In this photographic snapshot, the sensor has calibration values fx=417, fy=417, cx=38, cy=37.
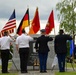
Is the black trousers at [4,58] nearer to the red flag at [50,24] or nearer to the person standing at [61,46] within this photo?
the person standing at [61,46]

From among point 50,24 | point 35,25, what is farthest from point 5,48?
point 50,24

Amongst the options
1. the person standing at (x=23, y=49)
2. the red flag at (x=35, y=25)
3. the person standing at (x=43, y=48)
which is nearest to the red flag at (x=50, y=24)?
the red flag at (x=35, y=25)

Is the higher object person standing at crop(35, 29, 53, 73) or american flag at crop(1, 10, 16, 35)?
american flag at crop(1, 10, 16, 35)

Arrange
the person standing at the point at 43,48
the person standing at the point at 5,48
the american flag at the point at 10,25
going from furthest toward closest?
the american flag at the point at 10,25
the person standing at the point at 5,48
the person standing at the point at 43,48

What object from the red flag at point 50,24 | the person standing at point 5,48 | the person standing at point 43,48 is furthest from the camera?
the red flag at point 50,24

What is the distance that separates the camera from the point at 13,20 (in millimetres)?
29922

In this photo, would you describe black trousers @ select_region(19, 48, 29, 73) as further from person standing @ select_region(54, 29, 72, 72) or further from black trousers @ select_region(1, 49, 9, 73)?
person standing @ select_region(54, 29, 72, 72)

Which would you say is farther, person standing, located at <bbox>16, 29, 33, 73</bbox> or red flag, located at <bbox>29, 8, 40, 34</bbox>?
red flag, located at <bbox>29, 8, 40, 34</bbox>

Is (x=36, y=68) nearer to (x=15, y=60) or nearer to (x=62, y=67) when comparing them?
(x=15, y=60)

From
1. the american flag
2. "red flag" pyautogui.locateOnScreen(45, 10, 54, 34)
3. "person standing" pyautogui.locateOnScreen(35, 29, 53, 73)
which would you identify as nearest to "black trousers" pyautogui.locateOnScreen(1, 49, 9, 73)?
"person standing" pyautogui.locateOnScreen(35, 29, 53, 73)

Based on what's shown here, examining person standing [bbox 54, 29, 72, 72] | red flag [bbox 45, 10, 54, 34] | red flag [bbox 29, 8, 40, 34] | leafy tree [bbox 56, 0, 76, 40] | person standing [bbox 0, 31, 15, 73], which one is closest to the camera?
person standing [bbox 54, 29, 72, 72]

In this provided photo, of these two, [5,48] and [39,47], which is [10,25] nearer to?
[5,48]

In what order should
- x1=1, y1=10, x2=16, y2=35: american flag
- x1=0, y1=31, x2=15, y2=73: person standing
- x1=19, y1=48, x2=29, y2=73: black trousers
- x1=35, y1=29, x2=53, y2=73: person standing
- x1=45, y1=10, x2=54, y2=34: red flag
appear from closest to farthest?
x1=19, y1=48, x2=29, y2=73: black trousers < x1=35, y1=29, x2=53, y2=73: person standing < x1=0, y1=31, x2=15, y2=73: person standing < x1=1, y1=10, x2=16, y2=35: american flag < x1=45, y1=10, x2=54, y2=34: red flag

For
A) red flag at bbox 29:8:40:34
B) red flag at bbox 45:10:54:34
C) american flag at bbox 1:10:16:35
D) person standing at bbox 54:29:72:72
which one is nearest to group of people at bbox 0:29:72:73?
person standing at bbox 54:29:72:72
